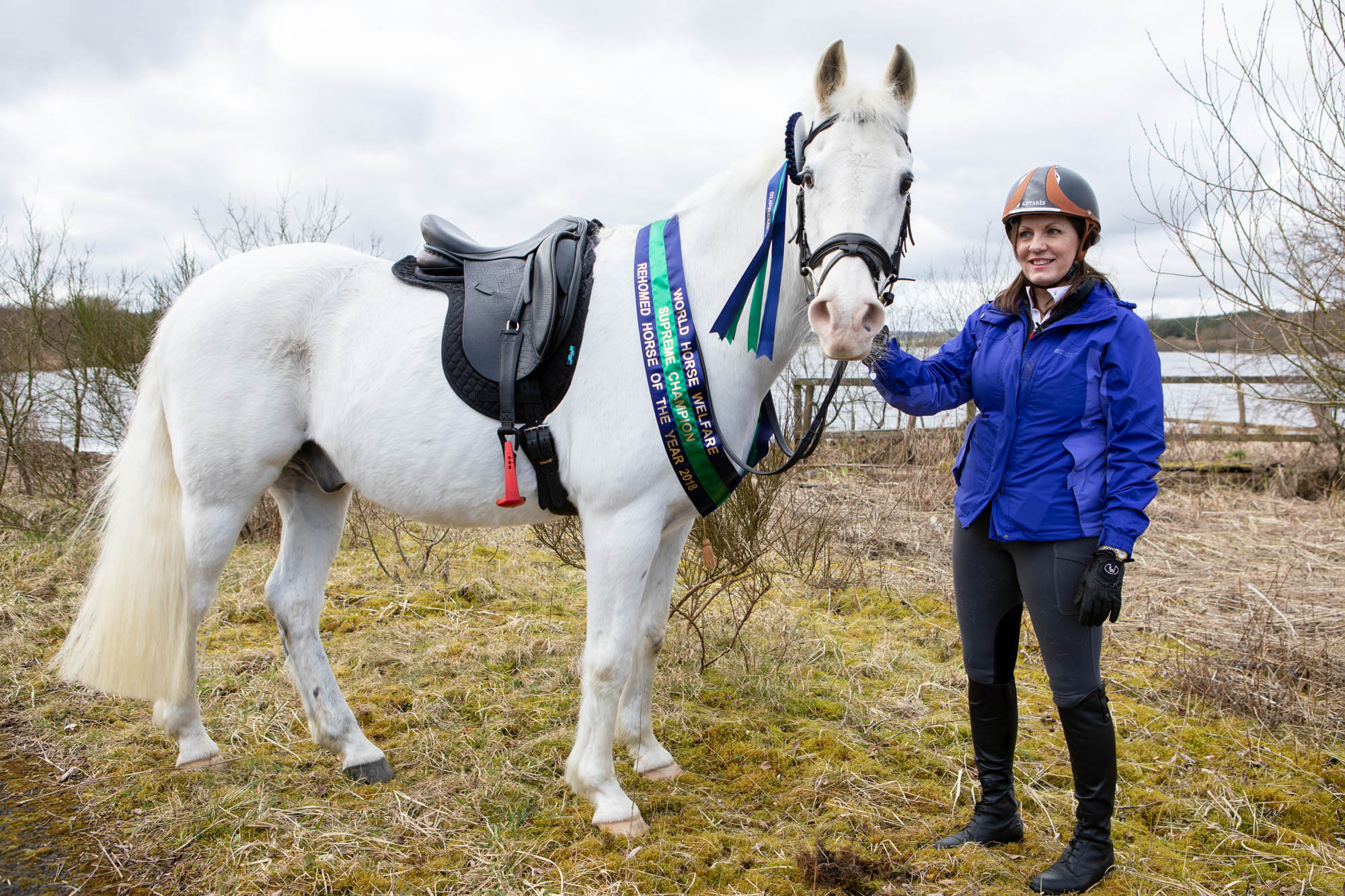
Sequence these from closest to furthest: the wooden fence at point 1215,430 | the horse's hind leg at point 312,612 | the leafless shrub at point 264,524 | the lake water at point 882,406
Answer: the horse's hind leg at point 312,612, the lake water at point 882,406, the leafless shrub at point 264,524, the wooden fence at point 1215,430

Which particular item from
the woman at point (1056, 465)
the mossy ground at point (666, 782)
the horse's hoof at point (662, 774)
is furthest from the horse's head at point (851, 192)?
the horse's hoof at point (662, 774)

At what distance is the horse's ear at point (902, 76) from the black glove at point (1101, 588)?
1.41 meters

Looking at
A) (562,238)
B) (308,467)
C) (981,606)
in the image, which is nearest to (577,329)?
(562,238)

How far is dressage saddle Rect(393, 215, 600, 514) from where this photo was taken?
7.99 ft

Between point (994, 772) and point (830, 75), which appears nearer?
point (830, 75)

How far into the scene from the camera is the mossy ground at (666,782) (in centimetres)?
229

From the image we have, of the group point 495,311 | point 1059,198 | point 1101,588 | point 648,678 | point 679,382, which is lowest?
point 648,678

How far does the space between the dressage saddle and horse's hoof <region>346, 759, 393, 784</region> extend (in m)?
1.23

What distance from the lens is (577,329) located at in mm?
2467

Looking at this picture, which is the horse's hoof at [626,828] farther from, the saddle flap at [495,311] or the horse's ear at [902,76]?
the horse's ear at [902,76]

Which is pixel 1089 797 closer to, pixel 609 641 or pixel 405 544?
pixel 609 641

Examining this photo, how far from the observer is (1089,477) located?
6.64 feet

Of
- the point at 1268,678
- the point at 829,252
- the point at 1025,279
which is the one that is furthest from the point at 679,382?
the point at 1268,678

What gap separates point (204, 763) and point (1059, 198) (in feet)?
11.8
